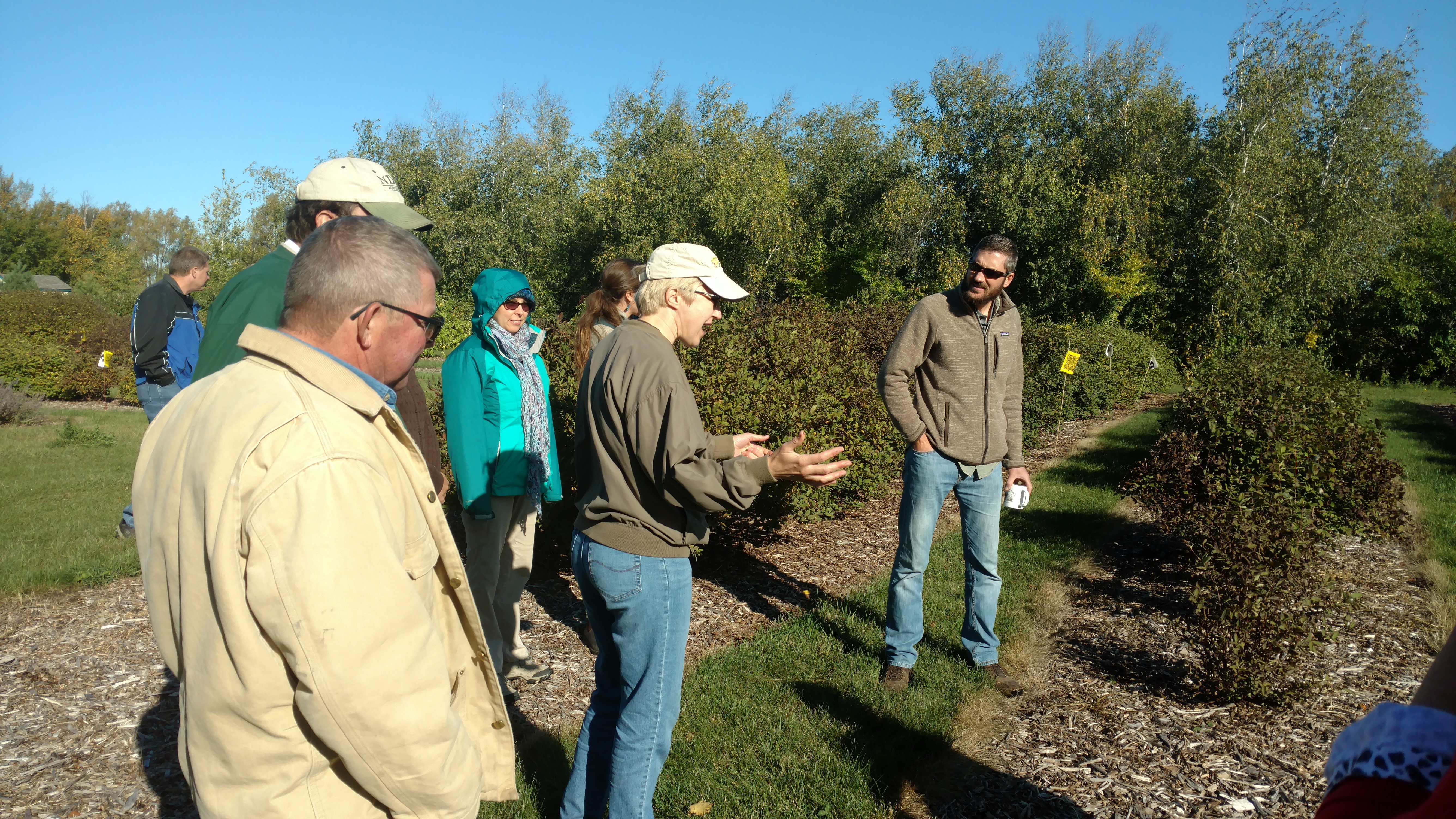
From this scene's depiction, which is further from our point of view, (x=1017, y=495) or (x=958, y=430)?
(x=1017, y=495)

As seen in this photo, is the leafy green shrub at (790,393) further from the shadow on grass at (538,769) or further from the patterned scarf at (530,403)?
the shadow on grass at (538,769)

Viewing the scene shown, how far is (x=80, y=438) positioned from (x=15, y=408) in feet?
11.7

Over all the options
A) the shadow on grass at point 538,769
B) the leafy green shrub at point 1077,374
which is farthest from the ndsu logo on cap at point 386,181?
the leafy green shrub at point 1077,374

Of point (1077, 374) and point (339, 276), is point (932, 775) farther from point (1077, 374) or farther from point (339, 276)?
point (1077, 374)

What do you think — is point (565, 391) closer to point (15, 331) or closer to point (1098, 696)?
point (1098, 696)

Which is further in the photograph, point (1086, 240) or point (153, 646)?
point (1086, 240)

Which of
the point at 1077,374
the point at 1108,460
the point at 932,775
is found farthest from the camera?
the point at 1077,374

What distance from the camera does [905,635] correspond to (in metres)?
4.41

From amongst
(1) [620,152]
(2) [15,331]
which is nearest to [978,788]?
(2) [15,331]

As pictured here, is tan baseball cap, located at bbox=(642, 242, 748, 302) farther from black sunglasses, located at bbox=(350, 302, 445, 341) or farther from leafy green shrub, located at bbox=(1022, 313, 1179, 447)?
leafy green shrub, located at bbox=(1022, 313, 1179, 447)

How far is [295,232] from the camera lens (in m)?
2.96

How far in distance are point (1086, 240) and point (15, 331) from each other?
3055 cm

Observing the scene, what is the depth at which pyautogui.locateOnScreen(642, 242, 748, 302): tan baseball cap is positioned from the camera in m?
2.78

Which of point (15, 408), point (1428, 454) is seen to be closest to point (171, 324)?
point (15, 408)
